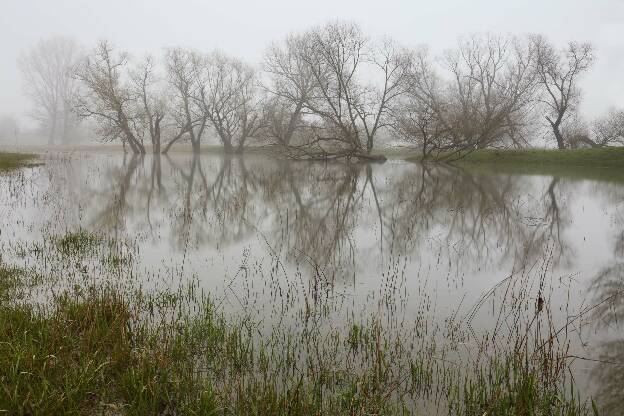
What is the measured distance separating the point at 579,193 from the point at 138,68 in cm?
4087

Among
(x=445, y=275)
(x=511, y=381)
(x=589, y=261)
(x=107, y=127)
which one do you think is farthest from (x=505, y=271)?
(x=107, y=127)

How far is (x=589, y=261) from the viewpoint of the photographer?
7.14 m

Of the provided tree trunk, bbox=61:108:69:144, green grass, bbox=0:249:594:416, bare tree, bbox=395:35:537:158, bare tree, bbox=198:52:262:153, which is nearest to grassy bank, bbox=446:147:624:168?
bare tree, bbox=395:35:537:158

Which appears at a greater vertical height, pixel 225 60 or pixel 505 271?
pixel 225 60

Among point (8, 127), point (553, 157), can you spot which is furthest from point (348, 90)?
point (8, 127)

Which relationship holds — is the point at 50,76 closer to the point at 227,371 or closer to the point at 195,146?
the point at 195,146

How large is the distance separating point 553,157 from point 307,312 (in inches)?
1476

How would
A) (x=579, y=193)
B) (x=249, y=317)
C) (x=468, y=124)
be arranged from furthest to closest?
(x=468, y=124)
(x=579, y=193)
(x=249, y=317)

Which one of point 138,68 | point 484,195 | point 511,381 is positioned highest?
point 138,68

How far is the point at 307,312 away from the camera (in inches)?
184

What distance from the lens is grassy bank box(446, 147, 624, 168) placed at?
1276 inches

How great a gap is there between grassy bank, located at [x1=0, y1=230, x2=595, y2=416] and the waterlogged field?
0.06 feet

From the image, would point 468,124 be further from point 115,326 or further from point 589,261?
point 115,326

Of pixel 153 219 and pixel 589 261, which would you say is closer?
pixel 589 261
